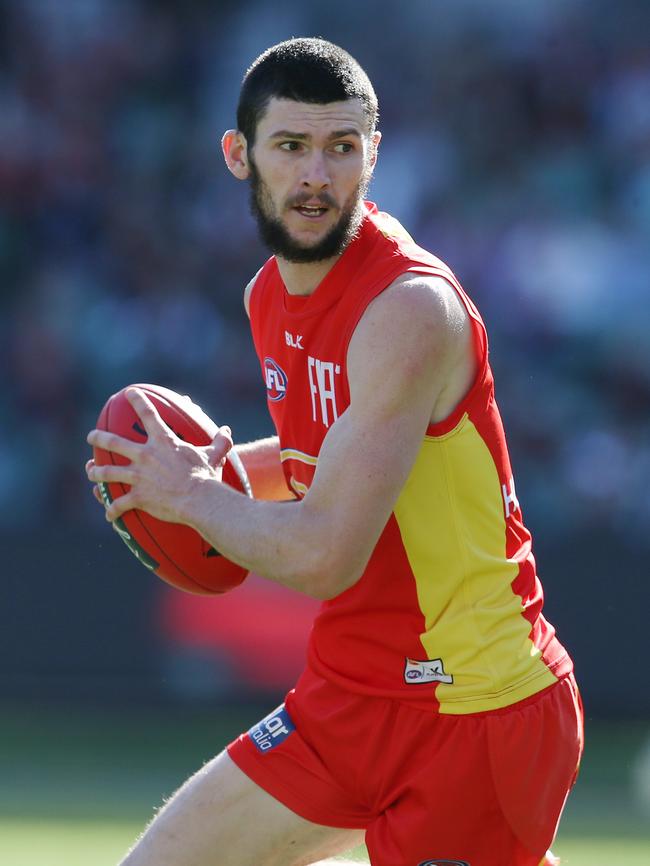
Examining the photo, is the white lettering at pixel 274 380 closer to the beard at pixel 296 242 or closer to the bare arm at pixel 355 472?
the beard at pixel 296 242

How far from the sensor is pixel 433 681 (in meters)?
3.53

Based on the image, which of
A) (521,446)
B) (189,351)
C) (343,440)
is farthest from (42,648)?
(343,440)

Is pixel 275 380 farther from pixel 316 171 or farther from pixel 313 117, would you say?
pixel 313 117

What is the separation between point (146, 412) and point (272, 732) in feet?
2.98

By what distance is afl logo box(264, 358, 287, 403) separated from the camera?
385cm

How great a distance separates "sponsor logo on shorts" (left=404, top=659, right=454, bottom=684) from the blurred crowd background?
14.0 ft

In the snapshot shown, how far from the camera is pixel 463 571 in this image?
3.50 m

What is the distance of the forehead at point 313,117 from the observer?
358 centimetres

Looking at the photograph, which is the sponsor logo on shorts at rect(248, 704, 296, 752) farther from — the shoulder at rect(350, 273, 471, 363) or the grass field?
the grass field

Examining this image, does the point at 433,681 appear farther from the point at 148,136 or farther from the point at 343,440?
the point at 148,136

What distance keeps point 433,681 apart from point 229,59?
24.7 ft

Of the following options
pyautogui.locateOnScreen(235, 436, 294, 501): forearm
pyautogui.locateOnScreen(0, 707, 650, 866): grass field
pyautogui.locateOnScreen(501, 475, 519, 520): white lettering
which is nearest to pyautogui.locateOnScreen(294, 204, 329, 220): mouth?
pyautogui.locateOnScreen(501, 475, 519, 520): white lettering

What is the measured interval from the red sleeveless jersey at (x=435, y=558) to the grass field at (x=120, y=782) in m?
2.42

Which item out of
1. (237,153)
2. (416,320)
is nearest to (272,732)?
(416,320)
